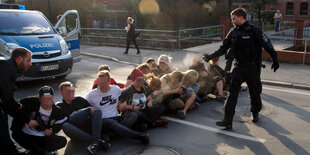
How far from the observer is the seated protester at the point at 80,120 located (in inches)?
185

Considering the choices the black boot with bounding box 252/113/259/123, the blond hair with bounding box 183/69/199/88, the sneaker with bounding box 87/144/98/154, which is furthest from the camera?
the blond hair with bounding box 183/69/199/88

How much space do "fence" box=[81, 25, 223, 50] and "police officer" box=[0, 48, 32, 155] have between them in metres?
11.8

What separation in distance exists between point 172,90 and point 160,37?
449 inches

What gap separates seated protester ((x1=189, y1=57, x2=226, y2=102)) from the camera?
733 centimetres

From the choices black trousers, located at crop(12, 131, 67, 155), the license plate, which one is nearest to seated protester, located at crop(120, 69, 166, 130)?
black trousers, located at crop(12, 131, 67, 155)

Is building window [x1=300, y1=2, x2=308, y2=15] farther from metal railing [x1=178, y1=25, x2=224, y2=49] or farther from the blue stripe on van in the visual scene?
the blue stripe on van

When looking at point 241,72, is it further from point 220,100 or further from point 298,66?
point 298,66

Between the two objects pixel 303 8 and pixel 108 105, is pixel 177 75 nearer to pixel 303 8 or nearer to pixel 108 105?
pixel 108 105

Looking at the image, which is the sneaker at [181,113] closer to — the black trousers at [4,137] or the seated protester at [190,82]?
the seated protester at [190,82]

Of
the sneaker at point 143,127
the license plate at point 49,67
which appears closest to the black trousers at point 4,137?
the sneaker at point 143,127

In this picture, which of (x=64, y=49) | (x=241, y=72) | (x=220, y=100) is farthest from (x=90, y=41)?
(x=241, y=72)

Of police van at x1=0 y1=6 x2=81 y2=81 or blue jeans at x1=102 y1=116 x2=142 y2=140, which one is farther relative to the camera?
police van at x1=0 y1=6 x2=81 y2=81

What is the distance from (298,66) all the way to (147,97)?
25.0 ft

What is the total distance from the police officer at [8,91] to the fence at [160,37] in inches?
464
